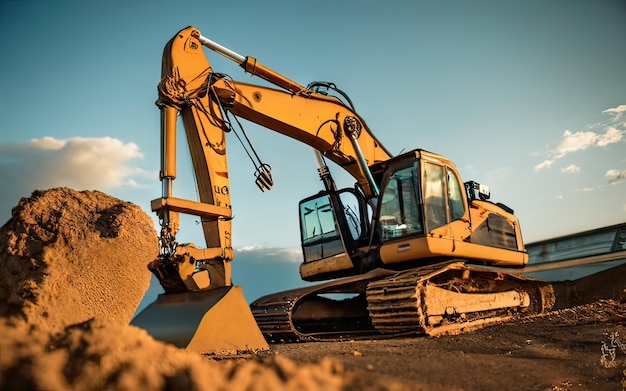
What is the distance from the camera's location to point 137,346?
2051mm

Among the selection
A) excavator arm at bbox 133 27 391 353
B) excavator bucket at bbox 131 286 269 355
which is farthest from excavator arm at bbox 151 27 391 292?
excavator bucket at bbox 131 286 269 355

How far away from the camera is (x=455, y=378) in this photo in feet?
9.16

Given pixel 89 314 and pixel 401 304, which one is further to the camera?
pixel 401 304

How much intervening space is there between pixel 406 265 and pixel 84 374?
18.2 ft

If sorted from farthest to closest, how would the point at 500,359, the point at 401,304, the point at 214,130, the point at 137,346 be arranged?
the point at 214,130
the point at 401,304
the point at 500,359
the point at 137,346

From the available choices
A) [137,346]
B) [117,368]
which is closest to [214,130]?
[137,346]

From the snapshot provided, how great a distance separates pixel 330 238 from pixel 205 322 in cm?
402

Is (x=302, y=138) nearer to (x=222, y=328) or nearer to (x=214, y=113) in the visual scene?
(x=214, y=113)

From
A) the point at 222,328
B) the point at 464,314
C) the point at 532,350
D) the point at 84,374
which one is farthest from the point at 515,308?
the point at 84,374

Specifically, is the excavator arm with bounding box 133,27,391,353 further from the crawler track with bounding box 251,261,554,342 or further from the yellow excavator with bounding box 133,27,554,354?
the crawler track with bounding box 251,261,554,342

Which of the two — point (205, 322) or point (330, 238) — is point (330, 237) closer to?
point (330, 238)

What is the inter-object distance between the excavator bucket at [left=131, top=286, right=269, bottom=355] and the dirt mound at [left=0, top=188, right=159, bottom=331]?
1.38 ft

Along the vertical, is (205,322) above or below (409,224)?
below

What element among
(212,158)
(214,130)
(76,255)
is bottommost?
(76,255)
